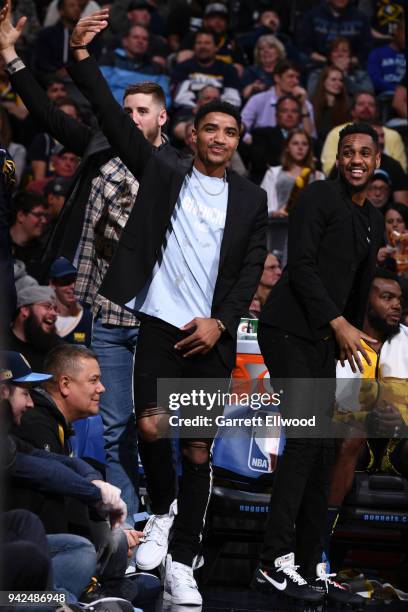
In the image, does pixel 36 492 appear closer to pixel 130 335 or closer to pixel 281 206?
pixel 130 335

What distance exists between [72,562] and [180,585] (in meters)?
0.50

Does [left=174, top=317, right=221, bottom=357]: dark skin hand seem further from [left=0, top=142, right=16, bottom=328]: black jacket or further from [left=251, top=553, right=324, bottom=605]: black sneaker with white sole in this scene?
[left=251, top=553, right=324, bottom=605]: black sneaker with white sole

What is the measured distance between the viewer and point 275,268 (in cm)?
888

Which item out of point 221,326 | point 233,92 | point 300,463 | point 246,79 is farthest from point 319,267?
point 246,79


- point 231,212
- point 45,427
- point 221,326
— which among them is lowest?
point 45,427

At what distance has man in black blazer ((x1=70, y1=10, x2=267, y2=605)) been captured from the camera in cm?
535

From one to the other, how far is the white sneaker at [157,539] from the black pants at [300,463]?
44 cm

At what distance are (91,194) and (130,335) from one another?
0.74 meters

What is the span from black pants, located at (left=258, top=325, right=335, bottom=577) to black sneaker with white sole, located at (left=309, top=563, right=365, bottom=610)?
1.6 inches

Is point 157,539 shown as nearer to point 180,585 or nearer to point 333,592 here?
point 180,585

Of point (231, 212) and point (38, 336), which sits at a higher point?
point (231, 212)

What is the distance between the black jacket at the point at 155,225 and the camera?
5.36 m

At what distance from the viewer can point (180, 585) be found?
5.29m

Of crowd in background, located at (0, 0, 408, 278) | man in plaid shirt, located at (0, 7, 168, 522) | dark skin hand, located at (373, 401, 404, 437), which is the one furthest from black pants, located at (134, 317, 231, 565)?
crowd in background, located at (0, 0, 408, 278)
